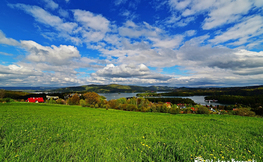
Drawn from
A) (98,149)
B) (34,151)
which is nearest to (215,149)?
(98,149)

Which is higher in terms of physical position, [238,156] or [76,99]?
[238,156]

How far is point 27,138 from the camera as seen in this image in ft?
14.8

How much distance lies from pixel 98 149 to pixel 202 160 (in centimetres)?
330

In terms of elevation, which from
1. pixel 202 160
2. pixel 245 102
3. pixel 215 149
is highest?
pixel 202 160

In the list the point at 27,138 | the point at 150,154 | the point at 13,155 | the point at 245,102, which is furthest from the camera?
the point at 245,102

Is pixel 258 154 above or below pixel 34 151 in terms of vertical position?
below

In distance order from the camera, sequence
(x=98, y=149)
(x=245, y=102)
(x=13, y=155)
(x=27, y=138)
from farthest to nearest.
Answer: (x=245, y=102) < (x=27, y=138) < (x=98, y=149) < (x=13, y=155)

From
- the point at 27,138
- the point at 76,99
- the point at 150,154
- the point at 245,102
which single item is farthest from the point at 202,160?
the point at 245,102

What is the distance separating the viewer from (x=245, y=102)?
14712 cm

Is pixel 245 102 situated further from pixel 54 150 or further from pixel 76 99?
pixel 54 150

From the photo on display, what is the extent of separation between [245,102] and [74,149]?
8198 inches

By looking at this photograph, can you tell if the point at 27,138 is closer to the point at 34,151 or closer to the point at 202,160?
the point at 34,151

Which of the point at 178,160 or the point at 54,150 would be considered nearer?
the point at 178,160

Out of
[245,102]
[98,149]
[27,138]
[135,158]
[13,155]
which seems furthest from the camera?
[245,102]
